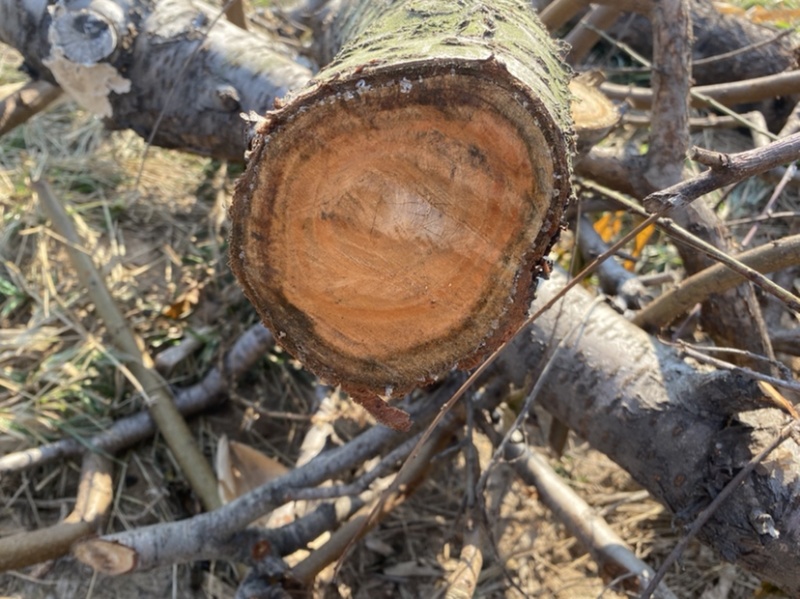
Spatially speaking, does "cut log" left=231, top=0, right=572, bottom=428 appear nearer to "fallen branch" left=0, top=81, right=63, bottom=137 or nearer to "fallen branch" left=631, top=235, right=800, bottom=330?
"fallen branch" left=631, top=235, right=800, bottom=330

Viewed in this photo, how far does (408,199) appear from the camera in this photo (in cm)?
139

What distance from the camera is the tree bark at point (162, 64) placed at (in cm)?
239

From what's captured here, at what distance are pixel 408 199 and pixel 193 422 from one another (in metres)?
1.59

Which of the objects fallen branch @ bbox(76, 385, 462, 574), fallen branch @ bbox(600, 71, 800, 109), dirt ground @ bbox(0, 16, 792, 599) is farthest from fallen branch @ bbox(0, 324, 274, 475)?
fallen branch @ bbox(600, 71, 800, 109)

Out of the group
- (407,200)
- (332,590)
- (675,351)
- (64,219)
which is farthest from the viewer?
(64,219)

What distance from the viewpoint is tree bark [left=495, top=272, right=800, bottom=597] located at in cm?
152

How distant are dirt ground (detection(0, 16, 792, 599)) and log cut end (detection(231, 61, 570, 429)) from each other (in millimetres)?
730

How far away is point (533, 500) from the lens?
2.56 m

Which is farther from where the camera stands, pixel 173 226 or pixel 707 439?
pixel 173 226

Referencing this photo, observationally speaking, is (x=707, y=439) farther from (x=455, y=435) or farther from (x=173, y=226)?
(x=173, y=226)

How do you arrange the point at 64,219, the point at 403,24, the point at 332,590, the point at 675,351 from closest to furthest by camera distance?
1. the point at 403,24
2. the point at 675,351
3. the point at 332,590
4. the point at 64,219

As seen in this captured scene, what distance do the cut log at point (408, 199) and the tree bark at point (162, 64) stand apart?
35.4 inches

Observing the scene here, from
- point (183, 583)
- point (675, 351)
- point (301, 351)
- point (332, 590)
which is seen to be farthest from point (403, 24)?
point (183, 583)

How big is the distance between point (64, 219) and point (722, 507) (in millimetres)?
2282
